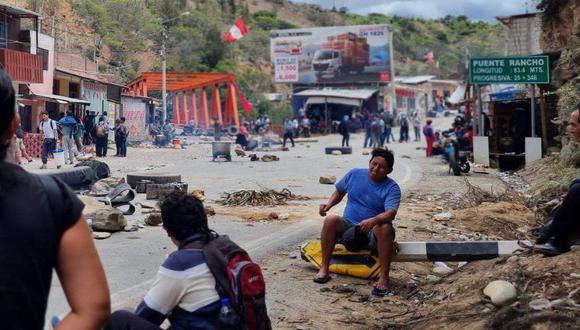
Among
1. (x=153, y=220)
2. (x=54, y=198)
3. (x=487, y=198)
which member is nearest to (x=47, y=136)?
(x=153, y=220)

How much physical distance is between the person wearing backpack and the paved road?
48 cm

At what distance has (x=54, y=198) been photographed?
6.86ft

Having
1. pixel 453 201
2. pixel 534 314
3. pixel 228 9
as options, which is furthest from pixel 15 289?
pixel 228 9

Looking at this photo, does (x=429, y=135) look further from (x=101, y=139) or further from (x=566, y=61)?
(x=101, y=139)

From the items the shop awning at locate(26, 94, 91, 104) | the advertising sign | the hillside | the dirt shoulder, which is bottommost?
the dirt shoulder

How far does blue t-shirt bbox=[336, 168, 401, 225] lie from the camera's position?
7.04 meters

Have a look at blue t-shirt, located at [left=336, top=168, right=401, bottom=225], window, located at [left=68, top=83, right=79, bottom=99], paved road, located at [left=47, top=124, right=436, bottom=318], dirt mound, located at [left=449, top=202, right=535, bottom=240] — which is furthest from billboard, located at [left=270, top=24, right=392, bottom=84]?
blue t-shirt, located at [left=336, top=168, right=401, bottom=225]

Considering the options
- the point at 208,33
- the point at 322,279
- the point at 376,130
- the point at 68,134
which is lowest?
the point at 322,279

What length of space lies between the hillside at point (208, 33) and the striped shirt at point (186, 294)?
27.4 meters

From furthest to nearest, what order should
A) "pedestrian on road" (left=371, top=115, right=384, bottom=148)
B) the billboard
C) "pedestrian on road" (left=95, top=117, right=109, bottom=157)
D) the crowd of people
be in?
the billboard → "pedestrian on road" (left=371, top=115, right=384, bottom=148) → "pedestrian on road" (left=95, top=117, right=109, bottom=157) → the crowd of people

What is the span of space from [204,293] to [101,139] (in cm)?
2382

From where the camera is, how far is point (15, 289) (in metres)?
2.04

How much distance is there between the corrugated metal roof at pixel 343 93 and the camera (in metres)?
59.8

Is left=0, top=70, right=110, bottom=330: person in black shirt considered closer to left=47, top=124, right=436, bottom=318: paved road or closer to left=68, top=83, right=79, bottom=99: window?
left=47, top=124, right=436, bottom=318: paved road
